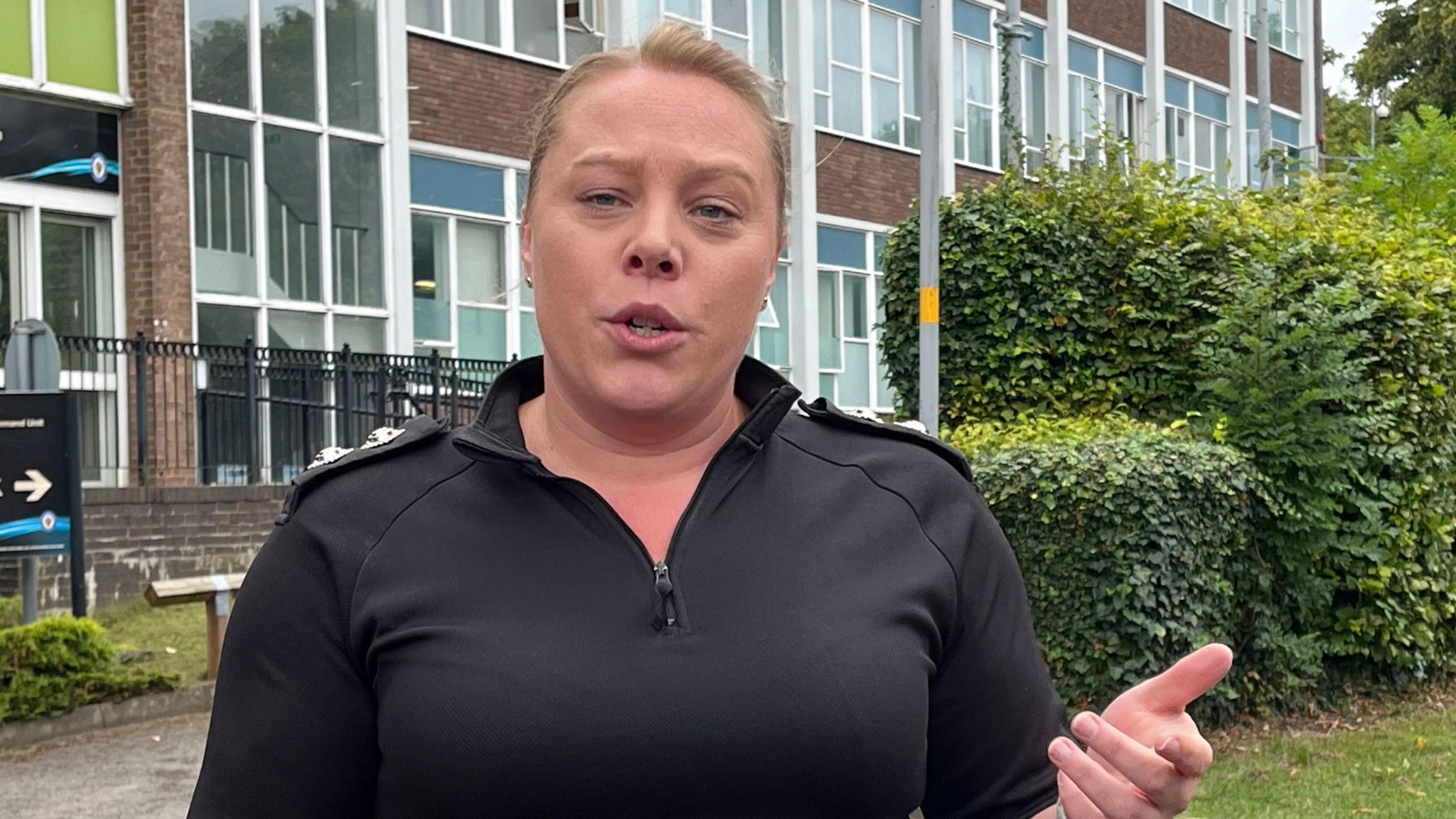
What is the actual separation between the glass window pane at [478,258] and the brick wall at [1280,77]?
80.0 feet

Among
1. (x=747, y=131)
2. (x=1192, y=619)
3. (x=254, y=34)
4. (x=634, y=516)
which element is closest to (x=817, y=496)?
(x=634, y=516)

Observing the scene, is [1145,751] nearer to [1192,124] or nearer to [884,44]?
[884,44]

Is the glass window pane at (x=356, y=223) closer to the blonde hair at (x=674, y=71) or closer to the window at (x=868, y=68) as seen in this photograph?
the window at (x=868, y=68)

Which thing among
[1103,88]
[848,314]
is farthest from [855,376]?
[1103,88]

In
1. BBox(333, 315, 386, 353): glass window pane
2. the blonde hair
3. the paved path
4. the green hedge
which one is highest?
BBox(333, 315, 386, 353): glass window pane

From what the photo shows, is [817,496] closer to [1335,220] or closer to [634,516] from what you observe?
[634,516]

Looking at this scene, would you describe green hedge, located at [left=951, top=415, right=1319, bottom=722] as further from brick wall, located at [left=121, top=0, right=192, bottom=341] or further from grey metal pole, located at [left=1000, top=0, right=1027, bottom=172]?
brick wall, located at [left=121, top=0, right=192, bottom=341]

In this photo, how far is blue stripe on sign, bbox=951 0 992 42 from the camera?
31.0 metres

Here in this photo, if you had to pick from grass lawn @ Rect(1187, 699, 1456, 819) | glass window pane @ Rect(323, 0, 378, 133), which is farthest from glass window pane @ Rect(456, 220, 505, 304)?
grass lawn @ Rect(1187, 699, 1456, 819)

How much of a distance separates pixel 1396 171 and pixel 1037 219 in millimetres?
5674

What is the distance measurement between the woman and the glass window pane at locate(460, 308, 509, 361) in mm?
19160

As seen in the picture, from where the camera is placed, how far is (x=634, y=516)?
2213 mm

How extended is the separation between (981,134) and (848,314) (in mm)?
5273

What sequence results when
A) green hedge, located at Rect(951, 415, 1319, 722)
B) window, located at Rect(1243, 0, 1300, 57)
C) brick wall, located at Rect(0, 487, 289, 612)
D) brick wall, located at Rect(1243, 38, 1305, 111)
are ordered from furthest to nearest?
window, located at Rect(1243, 0, 1300, 57) < brick wall, located at Rect(1243, 38, 1305, 111) < brick wall, located at Rect(0, 487, 289, 612) < green hedge, located at Rect(951, 415, 1319, 722)
